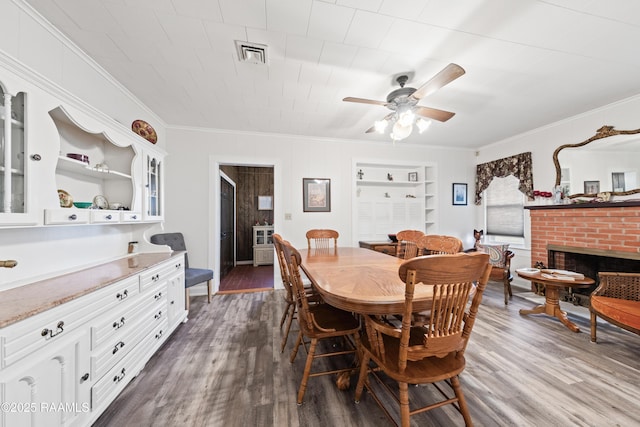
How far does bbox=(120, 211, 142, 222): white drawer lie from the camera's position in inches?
79.9

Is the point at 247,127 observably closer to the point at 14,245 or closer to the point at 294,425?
the point at 14,245

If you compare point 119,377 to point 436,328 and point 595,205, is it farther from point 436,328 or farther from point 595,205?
point 595,205

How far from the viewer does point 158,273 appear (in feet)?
6.72

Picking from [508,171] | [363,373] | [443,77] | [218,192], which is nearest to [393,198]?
[508,171]

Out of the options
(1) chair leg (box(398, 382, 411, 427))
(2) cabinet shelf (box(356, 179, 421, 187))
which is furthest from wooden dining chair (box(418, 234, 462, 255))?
(2) cabinet shelf (box(356, 179, 421, 187))

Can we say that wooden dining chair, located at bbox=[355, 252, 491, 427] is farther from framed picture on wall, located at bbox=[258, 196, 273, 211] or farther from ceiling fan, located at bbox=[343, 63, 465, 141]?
framed picture on wall, located at bbox=[258, 196, 273, 211]

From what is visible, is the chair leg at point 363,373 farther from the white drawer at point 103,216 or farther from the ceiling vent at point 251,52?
the ceiling vent at point 251,52

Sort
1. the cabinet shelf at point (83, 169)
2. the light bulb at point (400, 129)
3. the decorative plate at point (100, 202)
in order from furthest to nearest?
the light bulb at point (400, 129), the decorative plate at point (100, 202), the cabinet shelf at point (83, 169)

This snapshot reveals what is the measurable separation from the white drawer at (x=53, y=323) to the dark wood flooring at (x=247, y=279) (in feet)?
7.94

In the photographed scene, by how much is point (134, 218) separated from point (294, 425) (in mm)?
2142

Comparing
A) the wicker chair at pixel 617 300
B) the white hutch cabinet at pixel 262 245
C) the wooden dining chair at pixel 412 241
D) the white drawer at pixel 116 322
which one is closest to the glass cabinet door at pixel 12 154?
the white drawer at pixel 116 322

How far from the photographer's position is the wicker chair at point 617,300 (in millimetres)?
1923

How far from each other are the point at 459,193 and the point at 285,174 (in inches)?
137

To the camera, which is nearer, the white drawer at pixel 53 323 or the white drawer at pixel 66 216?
the white drawer at pixel 53 323
